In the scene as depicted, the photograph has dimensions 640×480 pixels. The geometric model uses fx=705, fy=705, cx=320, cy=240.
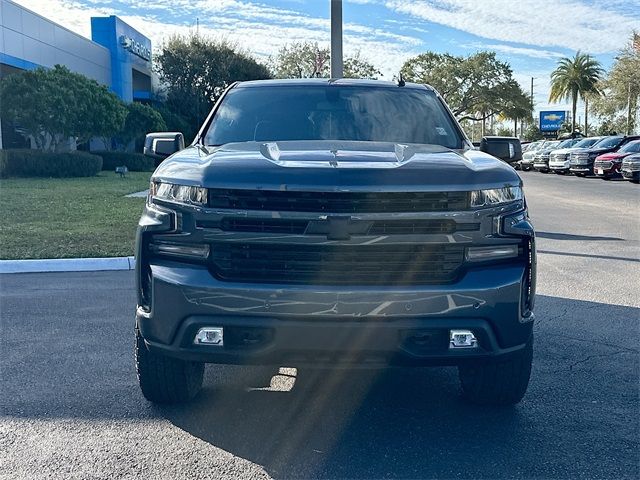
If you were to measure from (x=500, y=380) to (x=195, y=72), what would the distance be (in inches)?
1878

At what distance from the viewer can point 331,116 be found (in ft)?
15.9

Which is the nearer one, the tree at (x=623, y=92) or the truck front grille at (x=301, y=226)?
the truck front grille at (x=301, y=226)

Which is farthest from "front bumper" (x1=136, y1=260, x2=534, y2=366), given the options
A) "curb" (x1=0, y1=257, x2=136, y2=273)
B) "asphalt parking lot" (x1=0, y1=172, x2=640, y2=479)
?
"curb" (x1=0, y1=257, x2=136, y2=273)

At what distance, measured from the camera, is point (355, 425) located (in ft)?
12.1

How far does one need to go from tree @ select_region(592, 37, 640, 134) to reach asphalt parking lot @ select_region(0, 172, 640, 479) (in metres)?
47.8

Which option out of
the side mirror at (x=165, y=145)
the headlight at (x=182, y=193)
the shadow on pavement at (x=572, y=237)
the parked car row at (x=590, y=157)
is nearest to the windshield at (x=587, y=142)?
the parked car row at (x=590, y=157)

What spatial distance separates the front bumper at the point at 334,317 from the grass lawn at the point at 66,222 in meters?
5.85

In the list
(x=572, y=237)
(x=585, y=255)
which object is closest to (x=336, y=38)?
(x=585, y=255)

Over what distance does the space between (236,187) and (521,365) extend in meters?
1.76

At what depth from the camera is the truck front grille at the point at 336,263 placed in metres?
3.23

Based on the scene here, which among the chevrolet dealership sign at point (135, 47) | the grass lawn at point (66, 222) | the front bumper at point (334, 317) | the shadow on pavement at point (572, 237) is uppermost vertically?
the chevrolet dealership sign at point (135, 47)

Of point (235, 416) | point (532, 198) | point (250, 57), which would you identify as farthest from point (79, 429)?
point (250, 57)

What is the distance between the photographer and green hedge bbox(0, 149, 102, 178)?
82.5ft

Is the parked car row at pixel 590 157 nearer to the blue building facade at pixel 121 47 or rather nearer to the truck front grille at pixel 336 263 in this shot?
the truck front grille at pixel 336 263
